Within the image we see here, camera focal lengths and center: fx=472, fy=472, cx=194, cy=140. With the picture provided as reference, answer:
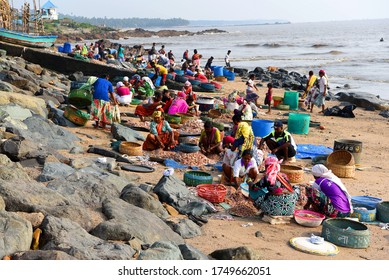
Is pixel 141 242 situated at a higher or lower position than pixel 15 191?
lower

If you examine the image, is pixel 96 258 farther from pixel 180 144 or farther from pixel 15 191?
pixel 180 144

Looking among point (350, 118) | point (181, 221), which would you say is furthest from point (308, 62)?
point (181, 221)

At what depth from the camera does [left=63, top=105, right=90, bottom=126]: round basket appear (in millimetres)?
11391

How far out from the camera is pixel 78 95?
1280 centimetres

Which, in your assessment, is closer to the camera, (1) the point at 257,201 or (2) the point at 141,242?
(2) the point at 141,242

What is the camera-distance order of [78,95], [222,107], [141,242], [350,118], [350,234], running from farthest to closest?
[350,118] < [222,107] < [78,95] < [350,234] < [141,242]

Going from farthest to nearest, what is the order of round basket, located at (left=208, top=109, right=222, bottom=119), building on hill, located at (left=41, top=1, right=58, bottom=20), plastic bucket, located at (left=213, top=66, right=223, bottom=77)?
building on hill, located at (left=41, top=1, right=58, bottom=20) → plastic bucket, located at (left=213, top=66, right=223, bottom=77) → round basket, located at (left=208, top=109, right=222, bottom=119)

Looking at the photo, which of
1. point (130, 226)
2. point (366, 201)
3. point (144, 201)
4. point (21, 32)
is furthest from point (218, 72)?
point (130, 226)

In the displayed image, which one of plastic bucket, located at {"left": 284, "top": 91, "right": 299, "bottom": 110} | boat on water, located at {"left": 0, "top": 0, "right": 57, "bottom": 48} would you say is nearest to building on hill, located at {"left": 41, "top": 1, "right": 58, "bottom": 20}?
boat on water, located at {"left": 0, "top": 0, "right": 57, "bottom": 48}

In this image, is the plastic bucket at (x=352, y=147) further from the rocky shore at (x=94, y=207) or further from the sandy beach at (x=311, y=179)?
the rocky shore at (x=94, y=207)

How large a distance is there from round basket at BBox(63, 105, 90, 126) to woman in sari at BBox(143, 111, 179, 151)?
223 centimetres

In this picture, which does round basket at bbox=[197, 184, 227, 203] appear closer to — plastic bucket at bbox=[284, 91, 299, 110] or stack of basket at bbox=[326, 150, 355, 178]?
stack of basket at bbox=[326, 150, 355, 178]
